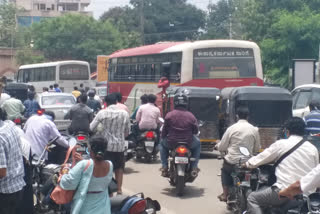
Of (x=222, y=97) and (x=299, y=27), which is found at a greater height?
(x=299, y=27)

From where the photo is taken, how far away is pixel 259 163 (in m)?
6.47

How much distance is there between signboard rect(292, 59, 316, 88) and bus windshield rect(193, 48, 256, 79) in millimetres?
4492

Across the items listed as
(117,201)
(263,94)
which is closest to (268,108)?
(263,94)

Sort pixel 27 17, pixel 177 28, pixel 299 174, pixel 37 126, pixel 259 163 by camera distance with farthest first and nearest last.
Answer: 1. pixel 27 17
2. pixel 177 28
3. pixel 37 126
4. pixel 259 163
5. pixel 299 174

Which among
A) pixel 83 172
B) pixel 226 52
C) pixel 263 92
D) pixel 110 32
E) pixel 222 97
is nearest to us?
pixel 83 172

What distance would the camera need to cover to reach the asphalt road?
8883mm

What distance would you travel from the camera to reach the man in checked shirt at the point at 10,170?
5266mm

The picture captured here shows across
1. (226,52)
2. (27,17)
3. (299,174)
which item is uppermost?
(27,17)

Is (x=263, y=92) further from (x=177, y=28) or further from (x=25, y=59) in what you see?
(x=177, y=28)

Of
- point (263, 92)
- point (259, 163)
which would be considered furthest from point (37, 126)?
point (263, 92)

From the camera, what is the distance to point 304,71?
23844 millimetres

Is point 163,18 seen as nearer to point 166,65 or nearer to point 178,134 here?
point 166,65

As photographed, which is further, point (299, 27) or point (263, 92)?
point (299, 27)

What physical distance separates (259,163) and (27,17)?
90.2 metres
